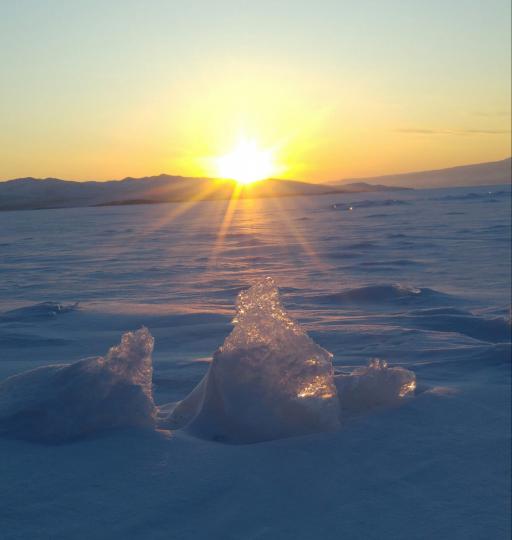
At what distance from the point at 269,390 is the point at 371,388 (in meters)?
0.50

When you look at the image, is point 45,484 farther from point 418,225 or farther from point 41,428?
point 418,225

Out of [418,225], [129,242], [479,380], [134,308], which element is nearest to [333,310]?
[134,308]

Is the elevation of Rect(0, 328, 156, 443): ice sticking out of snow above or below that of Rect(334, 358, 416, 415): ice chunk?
above

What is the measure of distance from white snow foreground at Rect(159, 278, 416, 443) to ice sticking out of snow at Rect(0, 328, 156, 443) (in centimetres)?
21

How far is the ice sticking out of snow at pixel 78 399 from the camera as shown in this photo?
239 centimetres

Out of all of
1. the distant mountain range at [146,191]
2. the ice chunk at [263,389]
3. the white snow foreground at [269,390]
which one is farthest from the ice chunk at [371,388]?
the distant mountain range at [146,191]

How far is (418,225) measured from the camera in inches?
A: 632

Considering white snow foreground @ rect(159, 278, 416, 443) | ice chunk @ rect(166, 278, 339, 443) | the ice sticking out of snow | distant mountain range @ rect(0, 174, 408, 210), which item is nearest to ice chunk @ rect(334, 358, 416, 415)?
white snow foreground @ rect(159, 278, 416, 443)

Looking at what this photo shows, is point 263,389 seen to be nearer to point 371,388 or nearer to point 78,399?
point 371,388

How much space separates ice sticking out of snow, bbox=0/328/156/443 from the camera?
2393 millimetres

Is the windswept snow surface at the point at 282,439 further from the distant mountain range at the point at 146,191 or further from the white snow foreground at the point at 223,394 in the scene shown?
the distant mountain range at the point at 146,191

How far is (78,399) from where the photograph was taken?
2.47 meters

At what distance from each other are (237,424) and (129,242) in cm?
1058

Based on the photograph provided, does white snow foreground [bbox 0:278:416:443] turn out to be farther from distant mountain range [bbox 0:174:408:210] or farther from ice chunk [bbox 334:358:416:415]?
distant mountain range [bbox 0:174:408:210]
